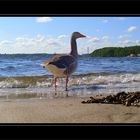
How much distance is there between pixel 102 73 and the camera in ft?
8.64

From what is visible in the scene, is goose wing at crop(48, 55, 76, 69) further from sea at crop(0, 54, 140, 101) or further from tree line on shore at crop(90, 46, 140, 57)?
tree line on shore at crop(90, 46, 140, 57)

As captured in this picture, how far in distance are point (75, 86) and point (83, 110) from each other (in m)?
0.17

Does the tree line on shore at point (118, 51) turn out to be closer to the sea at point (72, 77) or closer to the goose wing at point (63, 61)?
the sea at point (72, 77)

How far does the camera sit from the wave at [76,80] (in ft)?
8.55

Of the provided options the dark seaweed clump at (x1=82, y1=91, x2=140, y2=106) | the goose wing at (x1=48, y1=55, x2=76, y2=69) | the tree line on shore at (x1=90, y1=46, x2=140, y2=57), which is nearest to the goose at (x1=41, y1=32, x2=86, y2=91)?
the goose wing at (x1=48, y1=55, x2=76, y2=69)

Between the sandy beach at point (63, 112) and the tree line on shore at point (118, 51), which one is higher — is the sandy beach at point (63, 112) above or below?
below

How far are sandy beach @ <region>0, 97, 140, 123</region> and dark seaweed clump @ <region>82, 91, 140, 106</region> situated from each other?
1.1 inches

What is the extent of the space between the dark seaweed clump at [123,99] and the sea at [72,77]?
31 millimetres

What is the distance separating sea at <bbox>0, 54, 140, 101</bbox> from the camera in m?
2.60

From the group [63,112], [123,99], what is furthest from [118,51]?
[63,112]
